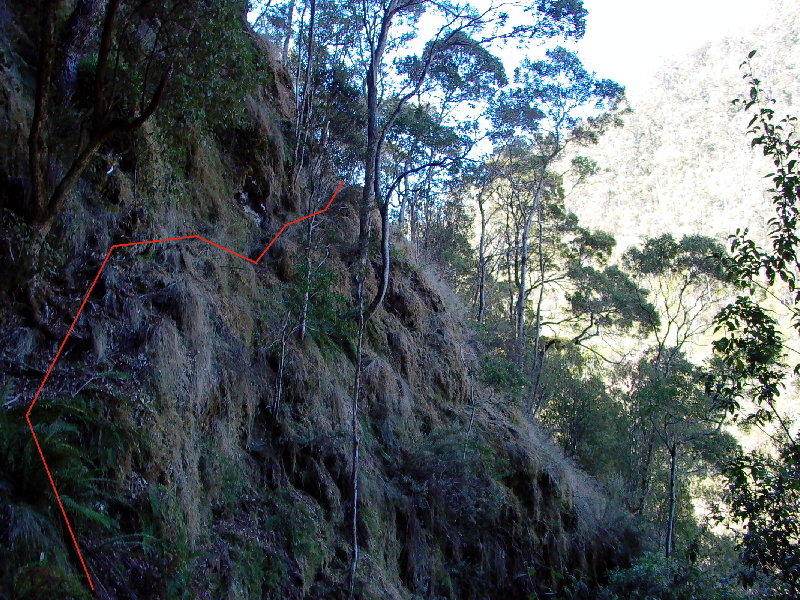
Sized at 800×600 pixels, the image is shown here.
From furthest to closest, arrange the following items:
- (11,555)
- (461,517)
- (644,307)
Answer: (644,307) → (461,517) → (11,555)

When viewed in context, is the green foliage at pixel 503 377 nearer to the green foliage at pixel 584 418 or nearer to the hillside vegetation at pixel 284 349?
the hillside vegetation at pixel 284 349

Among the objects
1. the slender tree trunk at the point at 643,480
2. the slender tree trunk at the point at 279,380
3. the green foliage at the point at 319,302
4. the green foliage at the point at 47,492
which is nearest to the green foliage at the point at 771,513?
the green foliage at the point at 47,492

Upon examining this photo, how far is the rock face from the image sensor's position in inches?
246

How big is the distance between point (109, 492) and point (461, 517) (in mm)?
8118

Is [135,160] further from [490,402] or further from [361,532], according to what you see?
[490,402]

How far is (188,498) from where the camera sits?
745cm

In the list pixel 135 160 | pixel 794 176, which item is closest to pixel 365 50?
pixel 135 160

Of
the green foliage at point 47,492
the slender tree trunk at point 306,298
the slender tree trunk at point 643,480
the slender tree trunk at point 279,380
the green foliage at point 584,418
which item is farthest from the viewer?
the green foliage at point 584,418

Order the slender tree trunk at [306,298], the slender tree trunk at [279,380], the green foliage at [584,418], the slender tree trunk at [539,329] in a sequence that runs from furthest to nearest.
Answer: the green foliage at [584,418], the slender tree trunk at [539,329], the slender tree trunk at [306,298], the slender tree trunk at [279,380]

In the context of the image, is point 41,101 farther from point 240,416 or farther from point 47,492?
point 240,416

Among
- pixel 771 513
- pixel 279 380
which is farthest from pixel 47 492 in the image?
pixel 771 513

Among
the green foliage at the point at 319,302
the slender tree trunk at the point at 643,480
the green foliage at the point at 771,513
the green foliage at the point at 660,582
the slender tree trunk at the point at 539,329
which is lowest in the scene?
the green foliage at the point at 660,582

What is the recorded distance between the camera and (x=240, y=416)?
9.65 meters

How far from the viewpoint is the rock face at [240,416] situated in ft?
20.5
